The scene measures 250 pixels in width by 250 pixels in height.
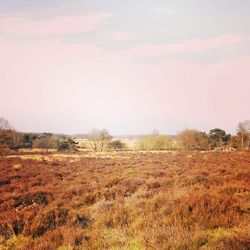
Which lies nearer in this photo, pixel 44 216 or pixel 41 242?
pixel 41 242

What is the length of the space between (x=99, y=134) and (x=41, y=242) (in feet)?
247

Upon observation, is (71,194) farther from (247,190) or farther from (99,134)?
(99,134)

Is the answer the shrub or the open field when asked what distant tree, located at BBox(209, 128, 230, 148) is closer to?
the shrub

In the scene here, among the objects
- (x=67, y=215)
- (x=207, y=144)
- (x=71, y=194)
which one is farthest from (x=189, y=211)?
(x=207, y=144)

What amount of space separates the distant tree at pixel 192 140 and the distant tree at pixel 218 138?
4.86 ft

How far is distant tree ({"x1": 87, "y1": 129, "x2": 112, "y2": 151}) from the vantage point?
8050 cm

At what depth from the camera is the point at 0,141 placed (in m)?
63.3

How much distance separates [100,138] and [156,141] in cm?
1365

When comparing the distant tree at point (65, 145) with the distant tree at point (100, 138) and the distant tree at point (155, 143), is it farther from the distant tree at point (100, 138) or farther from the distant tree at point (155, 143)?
the distant tree at point (155, 143)

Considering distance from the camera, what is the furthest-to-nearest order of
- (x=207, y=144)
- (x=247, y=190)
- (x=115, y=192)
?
(x=207, y=144), (x=115, y=192), (x=247, y=190)

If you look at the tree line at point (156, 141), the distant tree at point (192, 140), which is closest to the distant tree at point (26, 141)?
the tree line at point (156, 141)

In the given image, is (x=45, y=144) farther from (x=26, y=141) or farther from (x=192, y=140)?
(x=192, y=140)

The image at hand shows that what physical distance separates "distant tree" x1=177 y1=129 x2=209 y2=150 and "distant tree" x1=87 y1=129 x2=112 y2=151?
17912 millimetres

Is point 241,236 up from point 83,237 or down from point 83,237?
up
